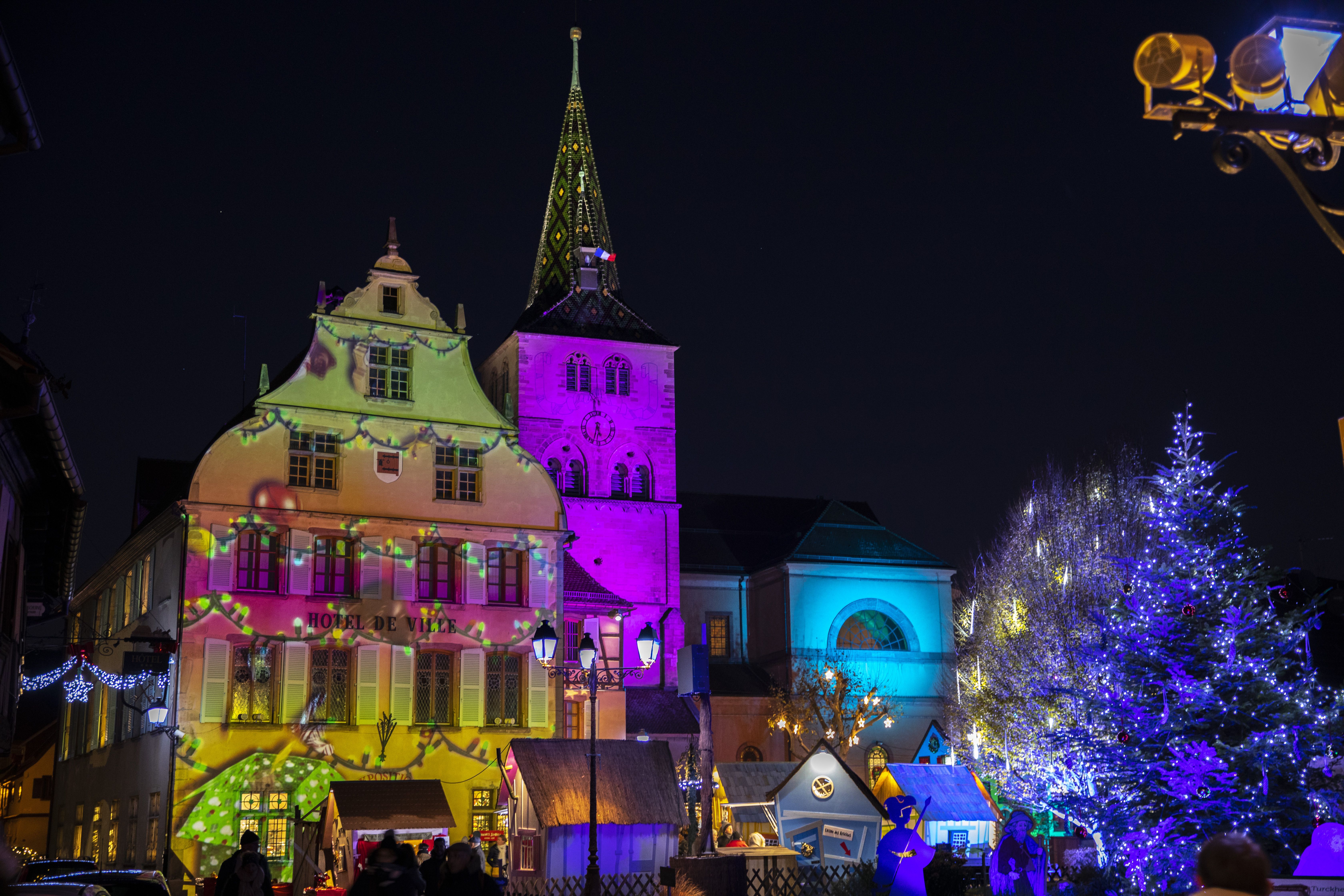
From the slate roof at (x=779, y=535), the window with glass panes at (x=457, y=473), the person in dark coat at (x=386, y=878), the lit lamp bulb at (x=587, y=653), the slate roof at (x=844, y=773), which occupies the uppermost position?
the slate roof at (x=779, y=535)

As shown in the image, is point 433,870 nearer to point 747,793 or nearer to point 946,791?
point 747,793

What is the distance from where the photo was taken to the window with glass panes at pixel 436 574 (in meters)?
33.8

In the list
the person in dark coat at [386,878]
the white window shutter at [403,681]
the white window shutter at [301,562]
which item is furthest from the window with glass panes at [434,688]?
the person in dark coat at [386,878]

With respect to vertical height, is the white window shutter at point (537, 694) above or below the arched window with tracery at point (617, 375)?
below

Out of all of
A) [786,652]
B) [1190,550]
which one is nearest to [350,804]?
[1190,550]

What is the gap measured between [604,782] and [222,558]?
1294 cm

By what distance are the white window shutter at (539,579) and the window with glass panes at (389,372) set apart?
527 cm

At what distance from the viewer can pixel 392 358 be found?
3453 cm

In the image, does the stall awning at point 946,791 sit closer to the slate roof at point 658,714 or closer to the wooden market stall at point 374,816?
the wooden market stall at point 374,816

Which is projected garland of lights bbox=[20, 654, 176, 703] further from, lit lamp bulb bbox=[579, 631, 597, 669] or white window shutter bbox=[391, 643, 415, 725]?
lit lamp bulb bbox=[579, 631, 597, 669]

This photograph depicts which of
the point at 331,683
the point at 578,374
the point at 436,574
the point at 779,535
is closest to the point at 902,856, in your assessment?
the point at 331,683

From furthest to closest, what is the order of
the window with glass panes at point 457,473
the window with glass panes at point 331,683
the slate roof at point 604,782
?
the window with glass panes at point 457,473 < the window with glass panes at point 331,683 < the slate roof at point 604,782

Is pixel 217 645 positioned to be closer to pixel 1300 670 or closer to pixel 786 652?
pixel 1300 670

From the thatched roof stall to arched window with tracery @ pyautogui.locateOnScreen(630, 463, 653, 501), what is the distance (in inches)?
1210
